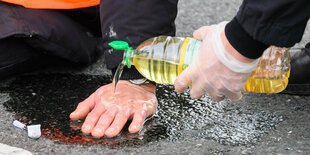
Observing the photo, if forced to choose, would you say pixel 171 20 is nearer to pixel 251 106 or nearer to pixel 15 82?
pixel 251 106

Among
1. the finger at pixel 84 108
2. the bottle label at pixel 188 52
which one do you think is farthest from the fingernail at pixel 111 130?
the bottle label at pixel 188 52

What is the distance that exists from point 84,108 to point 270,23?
996mm

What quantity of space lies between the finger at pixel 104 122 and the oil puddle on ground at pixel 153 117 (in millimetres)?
30

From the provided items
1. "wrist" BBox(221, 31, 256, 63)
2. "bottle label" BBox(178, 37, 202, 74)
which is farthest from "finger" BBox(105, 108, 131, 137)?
"wrist" BBox(221, 31, 256, 63)

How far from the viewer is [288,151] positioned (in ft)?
5.81

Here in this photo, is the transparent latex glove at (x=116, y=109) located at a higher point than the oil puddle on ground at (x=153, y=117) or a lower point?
higher

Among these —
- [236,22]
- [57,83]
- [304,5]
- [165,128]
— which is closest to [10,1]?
[57,83]

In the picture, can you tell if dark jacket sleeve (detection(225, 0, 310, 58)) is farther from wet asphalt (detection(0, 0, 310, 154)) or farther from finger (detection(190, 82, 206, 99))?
wet asphalt (detection(0, 0, 310, 154))

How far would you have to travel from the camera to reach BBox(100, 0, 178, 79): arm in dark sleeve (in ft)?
6.82

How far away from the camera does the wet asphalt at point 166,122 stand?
1788 mm

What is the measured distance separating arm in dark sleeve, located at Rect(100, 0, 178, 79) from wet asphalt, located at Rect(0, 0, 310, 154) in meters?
0.29

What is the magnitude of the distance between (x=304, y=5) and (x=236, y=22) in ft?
0.74

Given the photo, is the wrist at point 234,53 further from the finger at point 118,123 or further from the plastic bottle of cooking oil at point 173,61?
the finger at point 118,123

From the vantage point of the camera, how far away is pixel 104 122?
1.90 meters
